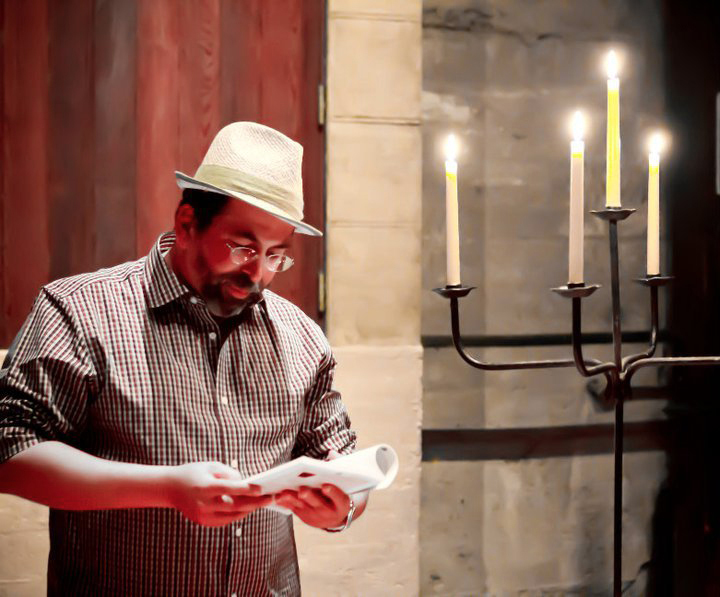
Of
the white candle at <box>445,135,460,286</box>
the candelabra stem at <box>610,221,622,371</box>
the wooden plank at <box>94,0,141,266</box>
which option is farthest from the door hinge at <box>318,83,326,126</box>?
the candelabra stem at <box>610,221,622,371</box>

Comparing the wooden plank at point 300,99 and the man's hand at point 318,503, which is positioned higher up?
the wooden plank at point 300,99

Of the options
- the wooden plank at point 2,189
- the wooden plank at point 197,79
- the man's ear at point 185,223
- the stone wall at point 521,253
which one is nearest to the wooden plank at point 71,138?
the wooden plank at point 2,189

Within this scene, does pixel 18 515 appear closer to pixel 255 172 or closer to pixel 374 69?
pixel 255 172

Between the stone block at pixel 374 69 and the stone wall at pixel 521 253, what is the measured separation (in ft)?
0.56

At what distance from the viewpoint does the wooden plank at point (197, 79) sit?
2.53 metres

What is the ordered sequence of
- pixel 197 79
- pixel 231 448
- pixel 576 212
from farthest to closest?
pixel 197 79, pixel 231 448, pixel 576 212

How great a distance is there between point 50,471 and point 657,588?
2549 millimetres

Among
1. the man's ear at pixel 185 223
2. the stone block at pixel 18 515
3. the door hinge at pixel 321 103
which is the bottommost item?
the stone block at pixel 18 515

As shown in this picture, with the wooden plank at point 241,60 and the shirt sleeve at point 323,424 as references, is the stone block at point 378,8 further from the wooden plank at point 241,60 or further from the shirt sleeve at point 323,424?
the shirt sleeve at point 323,424

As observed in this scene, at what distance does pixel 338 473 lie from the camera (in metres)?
1.33

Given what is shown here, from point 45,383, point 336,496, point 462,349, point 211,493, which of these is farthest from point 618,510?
point 45,383

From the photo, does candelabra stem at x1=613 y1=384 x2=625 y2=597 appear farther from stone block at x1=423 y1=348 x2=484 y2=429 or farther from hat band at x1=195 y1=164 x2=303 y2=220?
stone block at x1=423 y1=348 x2=484 y2=429

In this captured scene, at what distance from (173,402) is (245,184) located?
442mm

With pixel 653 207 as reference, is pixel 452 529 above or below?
below
